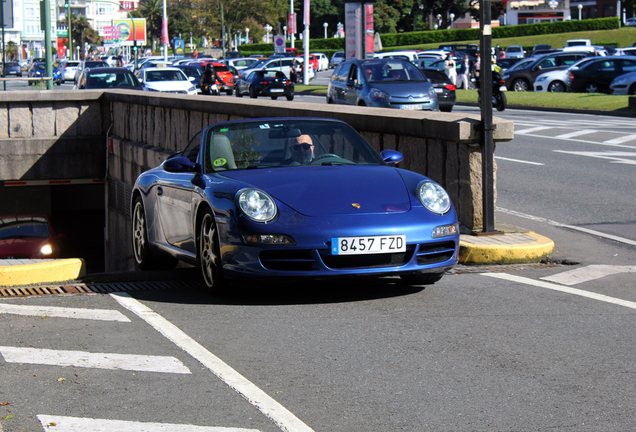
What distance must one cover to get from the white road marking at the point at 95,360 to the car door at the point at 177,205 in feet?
6.97

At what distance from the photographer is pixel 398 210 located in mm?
6121

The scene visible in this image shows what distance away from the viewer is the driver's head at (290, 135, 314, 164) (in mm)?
6961

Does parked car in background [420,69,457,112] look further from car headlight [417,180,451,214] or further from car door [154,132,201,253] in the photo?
car headlight [417,180,451,214]

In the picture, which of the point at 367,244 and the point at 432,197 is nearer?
the point at 367,244

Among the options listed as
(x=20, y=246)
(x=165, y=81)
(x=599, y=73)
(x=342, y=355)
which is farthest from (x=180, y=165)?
(x=599, y=73)

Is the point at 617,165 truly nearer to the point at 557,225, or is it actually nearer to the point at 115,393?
the point at 557,225

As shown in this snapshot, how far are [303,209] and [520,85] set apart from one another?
3253 centimetres

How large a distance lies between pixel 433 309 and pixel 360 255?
608mm

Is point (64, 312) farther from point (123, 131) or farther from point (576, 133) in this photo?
point (576, 133)

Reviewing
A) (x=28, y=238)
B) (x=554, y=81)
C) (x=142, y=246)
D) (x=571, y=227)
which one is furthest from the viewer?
(x=554, y=81)

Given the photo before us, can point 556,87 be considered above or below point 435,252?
above

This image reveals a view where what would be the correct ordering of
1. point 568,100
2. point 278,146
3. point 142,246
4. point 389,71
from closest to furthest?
point 278,146, point 142,246, point 389,71, point 568,100

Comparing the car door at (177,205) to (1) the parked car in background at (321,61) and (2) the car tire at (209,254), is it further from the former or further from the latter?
(1) the parked car in background at (321,61)

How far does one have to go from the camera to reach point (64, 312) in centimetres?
603
